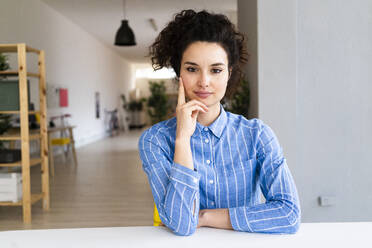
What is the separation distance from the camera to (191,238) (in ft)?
3.23

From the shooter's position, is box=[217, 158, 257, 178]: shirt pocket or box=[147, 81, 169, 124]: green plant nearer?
box=[217, 158, 257, 178]: shirt pocket

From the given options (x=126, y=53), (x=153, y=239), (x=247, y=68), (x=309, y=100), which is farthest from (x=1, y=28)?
(x=126, y=53)

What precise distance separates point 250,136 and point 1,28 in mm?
5574

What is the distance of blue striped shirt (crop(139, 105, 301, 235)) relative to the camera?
3.80 feet

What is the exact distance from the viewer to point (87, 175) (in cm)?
584

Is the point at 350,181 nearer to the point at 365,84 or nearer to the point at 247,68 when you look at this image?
the point at 365,84

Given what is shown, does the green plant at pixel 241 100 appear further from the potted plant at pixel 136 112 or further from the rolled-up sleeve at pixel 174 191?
the potted plant at pixel 136 112

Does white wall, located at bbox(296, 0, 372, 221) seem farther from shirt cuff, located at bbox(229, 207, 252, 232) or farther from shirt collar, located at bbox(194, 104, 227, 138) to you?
shirt cuff, located at bbox(229, 207, 252, 232)

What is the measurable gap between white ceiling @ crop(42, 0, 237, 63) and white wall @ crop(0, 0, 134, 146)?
0.34m

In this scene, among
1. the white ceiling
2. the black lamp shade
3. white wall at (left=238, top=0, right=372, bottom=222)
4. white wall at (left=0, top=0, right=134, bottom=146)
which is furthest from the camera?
the white ceiling

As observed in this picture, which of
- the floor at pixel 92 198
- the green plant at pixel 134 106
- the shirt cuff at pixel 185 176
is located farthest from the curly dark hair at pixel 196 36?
the green plant at pixel 134 106

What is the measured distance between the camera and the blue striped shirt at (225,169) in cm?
116

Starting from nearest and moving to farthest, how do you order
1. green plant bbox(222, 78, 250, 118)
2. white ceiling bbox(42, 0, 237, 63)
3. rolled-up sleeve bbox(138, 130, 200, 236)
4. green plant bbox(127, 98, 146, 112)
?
rolled-up sleeve bbox(138, 130, 200, 236) → green plant bbox(222, 78, 250, 118) → white ceiling bbox(42, 0, 237, 63) → green plant bbox(127, 98, 146, 112)

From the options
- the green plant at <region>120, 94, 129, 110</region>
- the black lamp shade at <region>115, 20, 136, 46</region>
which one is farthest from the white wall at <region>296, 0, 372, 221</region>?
the green plant at <region>120, 94, 129, 110</region>
